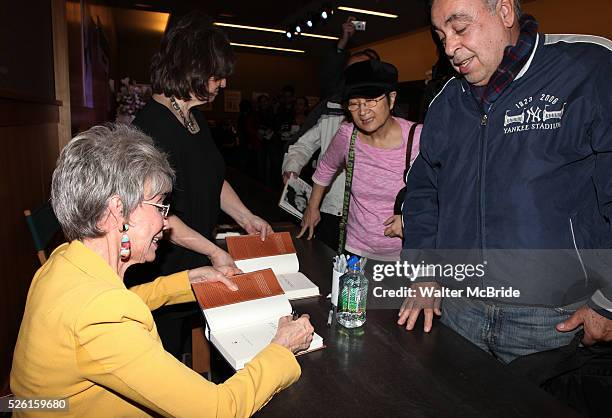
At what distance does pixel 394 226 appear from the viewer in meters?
1.95

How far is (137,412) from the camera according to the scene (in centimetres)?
106

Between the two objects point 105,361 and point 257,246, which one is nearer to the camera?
point 105,361

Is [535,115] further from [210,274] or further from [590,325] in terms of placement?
[210,274]

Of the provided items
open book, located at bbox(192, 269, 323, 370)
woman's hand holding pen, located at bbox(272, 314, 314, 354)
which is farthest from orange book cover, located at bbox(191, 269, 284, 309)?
woman's hand holding pen, located at bbox(272, 314, 314, 354)

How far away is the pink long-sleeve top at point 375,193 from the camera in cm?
207

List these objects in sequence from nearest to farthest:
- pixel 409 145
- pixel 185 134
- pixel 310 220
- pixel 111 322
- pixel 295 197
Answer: pixel 111 322 < pixel 185 134 < pixel 409 145 < pixel 310 220 < pixel 295 197

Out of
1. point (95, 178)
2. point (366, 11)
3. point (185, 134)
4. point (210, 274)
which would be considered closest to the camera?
point (95, 178)

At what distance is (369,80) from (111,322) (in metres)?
1.57

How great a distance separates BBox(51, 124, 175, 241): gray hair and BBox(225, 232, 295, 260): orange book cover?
0.63 m

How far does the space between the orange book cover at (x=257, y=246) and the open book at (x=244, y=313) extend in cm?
26

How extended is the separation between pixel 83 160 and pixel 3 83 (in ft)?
5.40

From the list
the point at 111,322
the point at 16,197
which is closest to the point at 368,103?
the point at 111,322

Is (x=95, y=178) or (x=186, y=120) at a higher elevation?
(x=186, y=120)

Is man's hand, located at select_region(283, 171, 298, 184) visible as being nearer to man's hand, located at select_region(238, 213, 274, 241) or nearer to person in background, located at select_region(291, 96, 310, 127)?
man's hand, located at select_region(238, 213, 274, 241)
